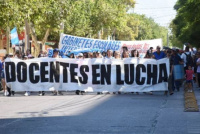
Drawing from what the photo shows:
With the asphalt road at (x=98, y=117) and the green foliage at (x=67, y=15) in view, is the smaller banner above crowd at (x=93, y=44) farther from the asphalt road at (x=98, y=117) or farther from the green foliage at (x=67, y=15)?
the asphalt road at (x=98, y=117)

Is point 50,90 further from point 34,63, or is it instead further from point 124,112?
point 124,112

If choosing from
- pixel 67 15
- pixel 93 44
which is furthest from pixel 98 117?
pixel 93 44

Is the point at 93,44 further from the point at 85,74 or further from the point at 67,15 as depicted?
the point at 85,74

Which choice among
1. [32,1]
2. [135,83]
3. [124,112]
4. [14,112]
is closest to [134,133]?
[124,112]

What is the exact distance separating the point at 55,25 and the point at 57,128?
3425 centimetres

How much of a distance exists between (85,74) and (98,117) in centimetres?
869

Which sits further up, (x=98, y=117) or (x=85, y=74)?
(x=85, y=74)

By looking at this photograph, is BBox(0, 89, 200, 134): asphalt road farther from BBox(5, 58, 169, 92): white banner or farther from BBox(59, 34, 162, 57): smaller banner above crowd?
BBox(59, 34, 162, 57): smaller banner above crowd

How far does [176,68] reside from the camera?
79.2 ft

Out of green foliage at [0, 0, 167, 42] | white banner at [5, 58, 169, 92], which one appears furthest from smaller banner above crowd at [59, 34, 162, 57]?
white banner at [5, 58, 169, 92]

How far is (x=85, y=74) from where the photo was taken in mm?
21500

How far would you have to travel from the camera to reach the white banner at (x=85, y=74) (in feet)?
69.6

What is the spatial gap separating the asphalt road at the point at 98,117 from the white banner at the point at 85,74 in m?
3.51

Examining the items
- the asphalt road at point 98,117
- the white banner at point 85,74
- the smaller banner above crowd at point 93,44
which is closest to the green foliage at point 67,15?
the smaller banner above crowd at point 93,44
